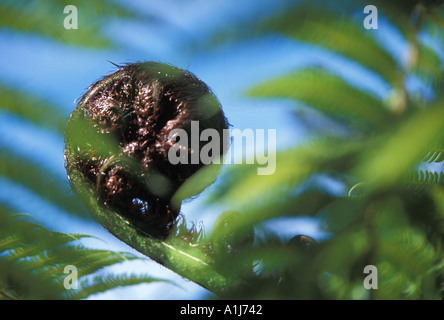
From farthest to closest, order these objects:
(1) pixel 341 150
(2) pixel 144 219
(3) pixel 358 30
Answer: (2) pixel 144 219
(3) pixel 358 30
(1) pixel 341 150

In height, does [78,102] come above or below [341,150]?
above

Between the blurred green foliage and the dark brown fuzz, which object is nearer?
the blurred green foliage

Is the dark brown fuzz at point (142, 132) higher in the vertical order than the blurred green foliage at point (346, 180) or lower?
higher

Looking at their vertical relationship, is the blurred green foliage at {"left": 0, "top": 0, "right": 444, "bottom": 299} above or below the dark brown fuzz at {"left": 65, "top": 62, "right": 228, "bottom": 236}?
below

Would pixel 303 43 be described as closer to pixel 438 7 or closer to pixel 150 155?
pixel 438 7

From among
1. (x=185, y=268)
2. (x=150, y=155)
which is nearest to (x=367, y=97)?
(x=185, y=268)

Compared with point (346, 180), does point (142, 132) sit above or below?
above
